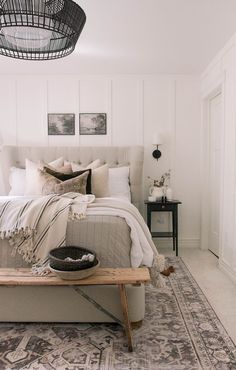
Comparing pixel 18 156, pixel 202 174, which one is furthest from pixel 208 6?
pixel 18 156

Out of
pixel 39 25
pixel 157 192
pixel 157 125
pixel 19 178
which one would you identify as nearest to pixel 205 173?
pixel 157 192

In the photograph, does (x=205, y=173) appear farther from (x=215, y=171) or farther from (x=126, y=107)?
(x=126, y=107)

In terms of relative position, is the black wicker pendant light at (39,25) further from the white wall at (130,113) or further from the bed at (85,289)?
the white wall at (130,113)

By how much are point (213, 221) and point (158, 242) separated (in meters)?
0.82

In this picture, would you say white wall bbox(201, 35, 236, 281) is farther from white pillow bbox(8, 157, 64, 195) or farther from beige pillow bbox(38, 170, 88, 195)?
white pillow bbox(8, 157, 64, 195)

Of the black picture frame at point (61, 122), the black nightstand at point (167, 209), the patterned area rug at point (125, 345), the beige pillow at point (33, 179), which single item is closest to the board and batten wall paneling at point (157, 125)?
the black nightstand at point (167, 209)

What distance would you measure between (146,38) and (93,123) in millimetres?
1544

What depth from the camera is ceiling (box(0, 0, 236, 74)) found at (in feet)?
8.45

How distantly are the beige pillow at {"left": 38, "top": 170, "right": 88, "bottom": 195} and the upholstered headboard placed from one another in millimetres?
1042

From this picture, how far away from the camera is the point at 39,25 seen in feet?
5.73

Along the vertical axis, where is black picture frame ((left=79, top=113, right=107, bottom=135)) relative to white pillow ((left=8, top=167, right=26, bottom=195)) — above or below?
above

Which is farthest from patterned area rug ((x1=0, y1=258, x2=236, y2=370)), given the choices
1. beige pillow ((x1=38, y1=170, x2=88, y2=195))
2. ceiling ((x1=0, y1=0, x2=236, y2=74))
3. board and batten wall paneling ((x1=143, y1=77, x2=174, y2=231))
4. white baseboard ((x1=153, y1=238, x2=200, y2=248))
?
ceiling ((x1=0, y1=0, x2=236, y2=74))

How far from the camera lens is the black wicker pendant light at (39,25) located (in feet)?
5.53

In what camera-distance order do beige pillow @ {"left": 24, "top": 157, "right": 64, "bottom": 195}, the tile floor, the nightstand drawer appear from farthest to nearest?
the nightstand drawer → beige pillow @ {"left": 24, "top": 157, "right": 64, "bottom": 195} → the tile floor
